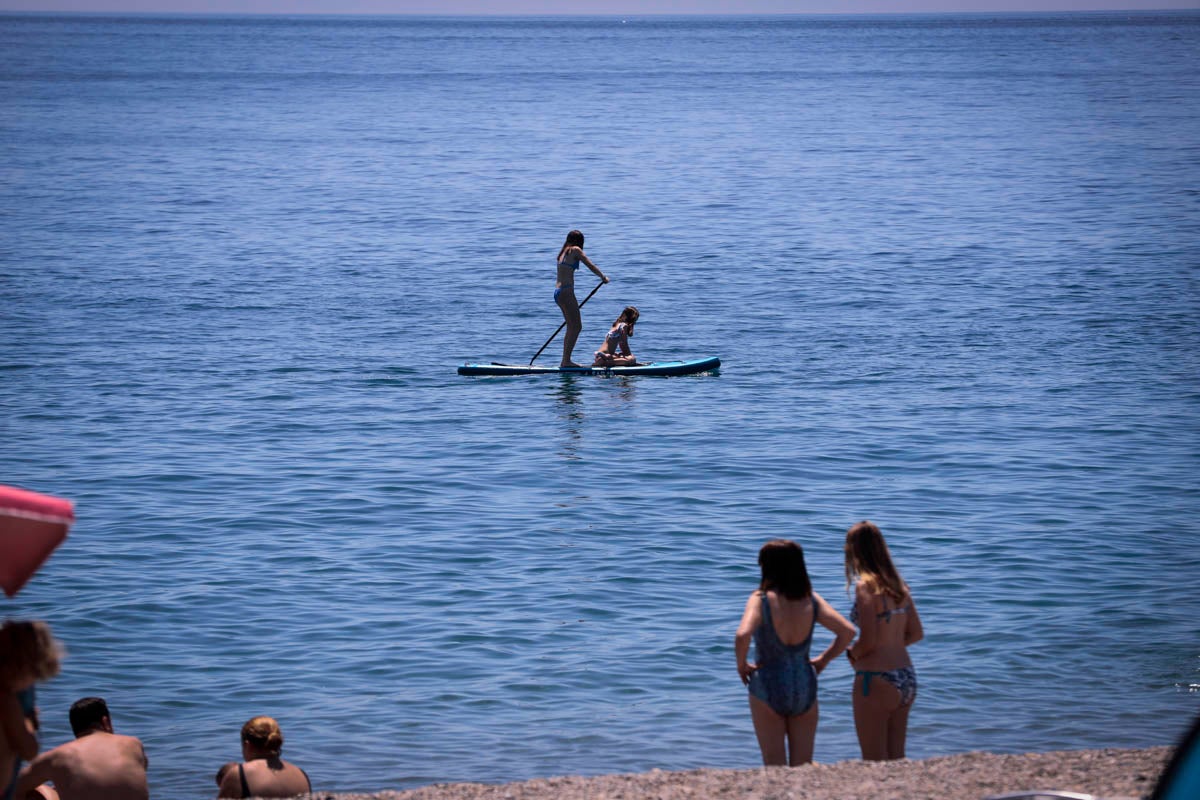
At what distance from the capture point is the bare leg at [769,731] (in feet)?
25.9

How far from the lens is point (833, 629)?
7.84 metres

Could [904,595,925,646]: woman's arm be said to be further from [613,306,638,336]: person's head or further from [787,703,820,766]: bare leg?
[613,306,638,336]: person's head

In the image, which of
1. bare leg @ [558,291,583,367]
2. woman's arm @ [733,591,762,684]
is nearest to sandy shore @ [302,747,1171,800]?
woman's arm @ [733,591,762,684]

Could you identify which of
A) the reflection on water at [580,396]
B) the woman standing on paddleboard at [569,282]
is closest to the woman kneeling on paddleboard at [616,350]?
the reflection on water at [580,396]

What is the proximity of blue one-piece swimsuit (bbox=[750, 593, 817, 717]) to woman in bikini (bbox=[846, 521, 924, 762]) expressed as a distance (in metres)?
0.27

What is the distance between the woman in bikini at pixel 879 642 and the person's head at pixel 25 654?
3.97 meters

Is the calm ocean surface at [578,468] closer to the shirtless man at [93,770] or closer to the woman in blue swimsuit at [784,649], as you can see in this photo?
the shirtless man at [93,770]

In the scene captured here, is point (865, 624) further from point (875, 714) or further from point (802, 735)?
point (802, 735)

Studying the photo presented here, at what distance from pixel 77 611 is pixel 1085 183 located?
2060 inches

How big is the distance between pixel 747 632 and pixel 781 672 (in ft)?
1.16

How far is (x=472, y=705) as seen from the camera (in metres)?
11.2

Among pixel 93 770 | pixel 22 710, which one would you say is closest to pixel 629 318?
pixel 93 770

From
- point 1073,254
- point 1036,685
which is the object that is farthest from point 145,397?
point 1073,254

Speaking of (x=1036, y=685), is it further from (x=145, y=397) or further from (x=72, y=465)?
(x=145, y=397)
